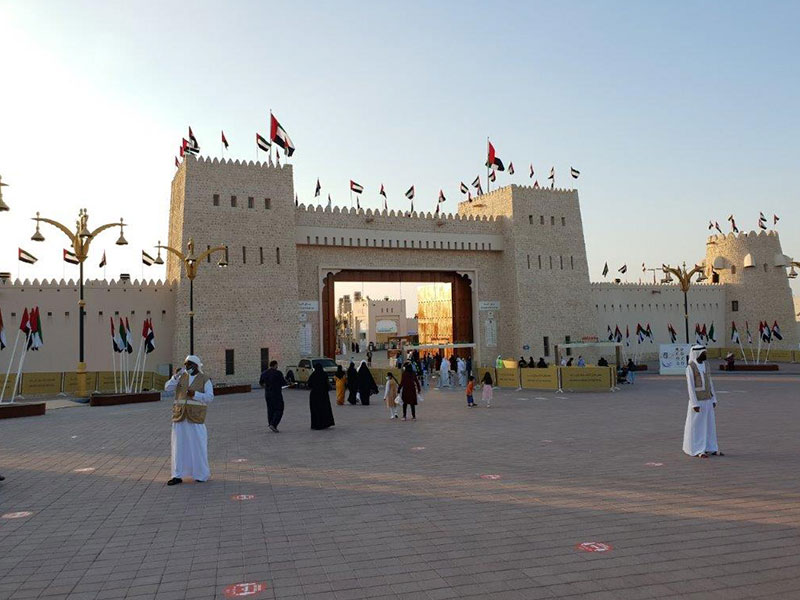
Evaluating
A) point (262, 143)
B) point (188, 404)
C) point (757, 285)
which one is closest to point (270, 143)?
point (262, 143)

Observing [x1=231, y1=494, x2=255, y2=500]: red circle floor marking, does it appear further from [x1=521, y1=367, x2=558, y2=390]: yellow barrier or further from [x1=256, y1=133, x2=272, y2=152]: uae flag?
[x1=256, y1=133, x2=272, y2=152]: uae flag

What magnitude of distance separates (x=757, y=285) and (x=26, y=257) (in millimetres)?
42014

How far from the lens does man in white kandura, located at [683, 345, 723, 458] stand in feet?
28.0

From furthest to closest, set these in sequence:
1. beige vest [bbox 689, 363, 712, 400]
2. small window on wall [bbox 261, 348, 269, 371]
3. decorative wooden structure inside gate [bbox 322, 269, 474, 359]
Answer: decorative wooden structure inside gate [bbox 322, 269, 474, 359], small window on wall [bbox 261, 348, 269, 371], beige vest [bbox 689, 363, 712, 400]

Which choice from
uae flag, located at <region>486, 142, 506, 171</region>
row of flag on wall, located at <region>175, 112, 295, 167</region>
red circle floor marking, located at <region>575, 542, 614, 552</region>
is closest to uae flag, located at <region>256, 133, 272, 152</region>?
row of flag on wall, located at <region>175, 112, 295, 167</region>

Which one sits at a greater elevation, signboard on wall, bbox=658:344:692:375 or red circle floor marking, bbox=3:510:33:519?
signboard on wall, bbox=658:344:692:375

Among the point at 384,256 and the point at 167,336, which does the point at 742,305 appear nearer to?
the point at 384,256

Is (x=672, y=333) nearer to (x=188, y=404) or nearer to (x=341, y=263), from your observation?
(x=341, y=263)

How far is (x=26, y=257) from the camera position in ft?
81.0

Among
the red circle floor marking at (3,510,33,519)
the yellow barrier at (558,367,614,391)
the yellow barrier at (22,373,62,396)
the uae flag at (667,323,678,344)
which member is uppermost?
the uae flag at (667,323,678,344)

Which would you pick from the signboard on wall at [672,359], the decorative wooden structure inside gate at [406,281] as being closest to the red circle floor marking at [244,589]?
the decorative wooden structure inside gate at [406,281]

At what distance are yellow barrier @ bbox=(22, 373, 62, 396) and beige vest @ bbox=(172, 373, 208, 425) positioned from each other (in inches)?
712

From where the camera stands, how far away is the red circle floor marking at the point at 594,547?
4.75 metres

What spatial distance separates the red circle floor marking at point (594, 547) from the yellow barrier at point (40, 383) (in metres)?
23.1
